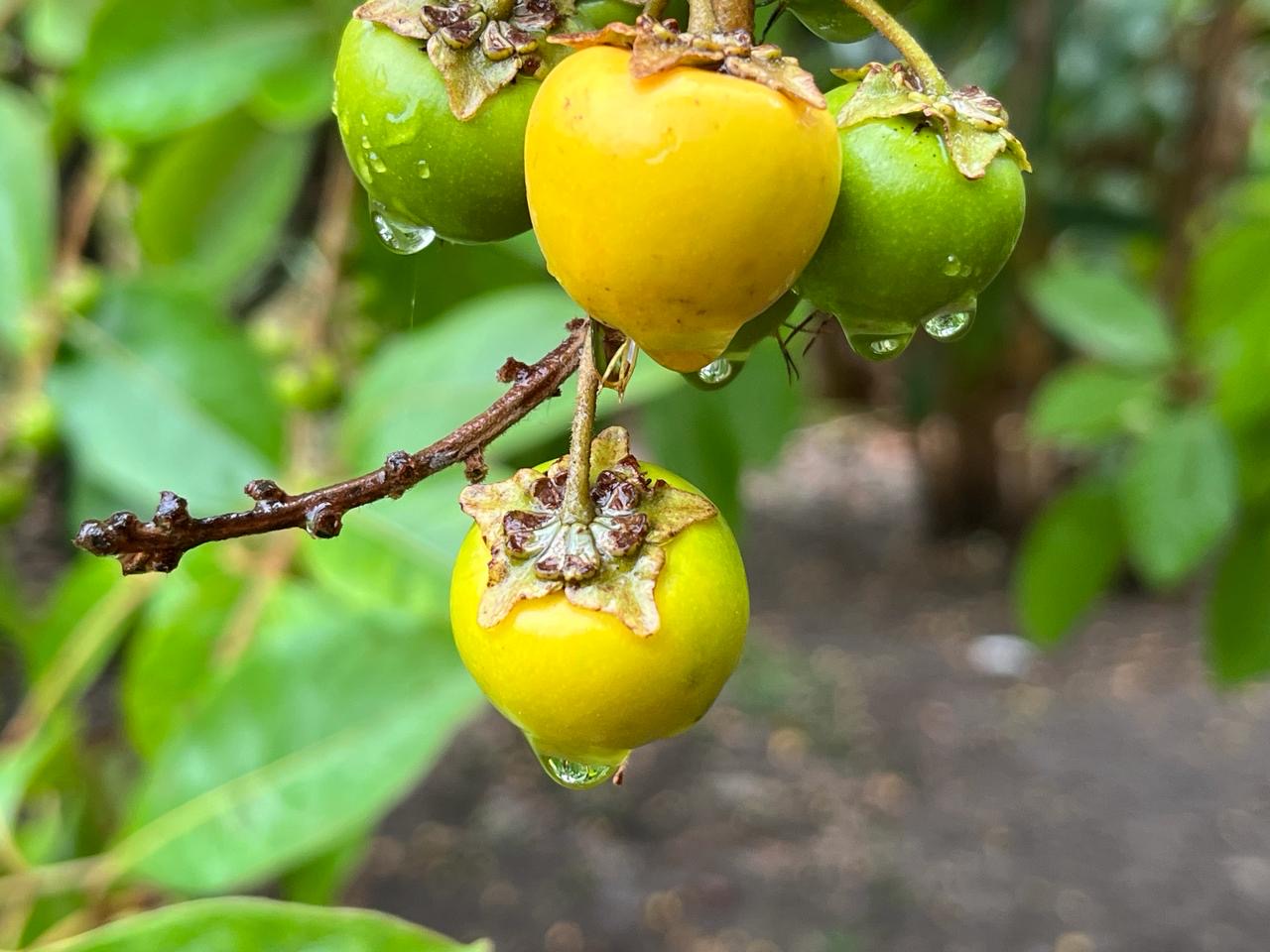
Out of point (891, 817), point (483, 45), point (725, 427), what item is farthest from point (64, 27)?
point (891, 817)

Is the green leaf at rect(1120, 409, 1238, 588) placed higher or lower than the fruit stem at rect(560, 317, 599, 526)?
lower

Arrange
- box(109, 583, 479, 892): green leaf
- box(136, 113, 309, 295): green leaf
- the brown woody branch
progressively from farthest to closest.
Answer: box(136, 113, 309, 295): green leaf < box(109, 583, 479, 892): green leaf < the brown woody branch

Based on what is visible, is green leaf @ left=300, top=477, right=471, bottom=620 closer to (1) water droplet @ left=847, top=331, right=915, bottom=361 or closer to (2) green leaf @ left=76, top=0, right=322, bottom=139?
(2) green leaf @ left=76, top=0, right=322, bottom=139

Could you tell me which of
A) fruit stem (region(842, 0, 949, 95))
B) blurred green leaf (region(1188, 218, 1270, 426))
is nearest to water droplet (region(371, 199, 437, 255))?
fruit stem (region(842, 0, 949, 95))

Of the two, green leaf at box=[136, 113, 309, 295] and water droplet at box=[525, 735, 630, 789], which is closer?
water droplet at box=[525, 735, 630, 789]

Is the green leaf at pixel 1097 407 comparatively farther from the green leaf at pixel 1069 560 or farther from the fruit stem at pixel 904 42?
the fruit stem at pixel 904 42

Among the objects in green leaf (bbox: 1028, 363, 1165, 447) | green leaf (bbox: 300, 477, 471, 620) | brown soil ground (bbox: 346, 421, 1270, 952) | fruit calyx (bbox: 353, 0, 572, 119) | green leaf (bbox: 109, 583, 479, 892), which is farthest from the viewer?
brown soil ground (bbox: 346, 421, 1270, 952)

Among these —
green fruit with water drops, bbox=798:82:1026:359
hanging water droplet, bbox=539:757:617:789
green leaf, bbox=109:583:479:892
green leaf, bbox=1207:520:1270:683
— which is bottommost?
green leaf, bbox=1207:520:1270:683

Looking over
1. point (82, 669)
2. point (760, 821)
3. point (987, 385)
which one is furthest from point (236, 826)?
point (987, 385)
